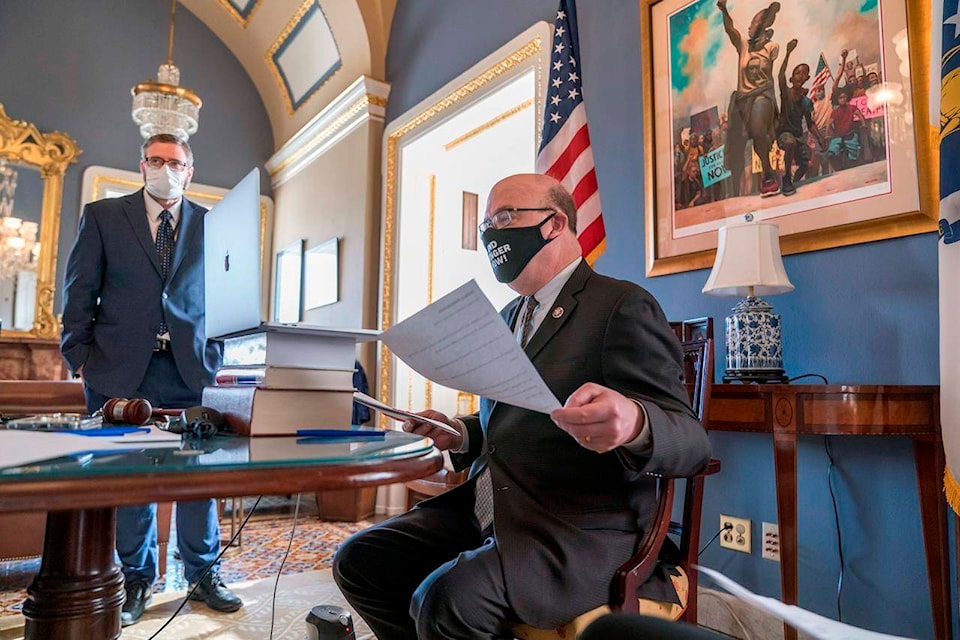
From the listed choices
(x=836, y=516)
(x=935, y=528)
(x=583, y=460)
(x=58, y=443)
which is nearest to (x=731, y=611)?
(x=836, y=516)

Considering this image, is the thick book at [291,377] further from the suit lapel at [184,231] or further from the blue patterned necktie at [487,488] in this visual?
the suit lapel at [184,231]

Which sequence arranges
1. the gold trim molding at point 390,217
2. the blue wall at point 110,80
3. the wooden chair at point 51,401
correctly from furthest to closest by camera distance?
the blue wall at point 110,80, the gold trim molding at point 390,217, the wooden chair at point 51,401

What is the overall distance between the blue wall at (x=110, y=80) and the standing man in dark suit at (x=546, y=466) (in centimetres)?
556

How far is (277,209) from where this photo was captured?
624 centimetres

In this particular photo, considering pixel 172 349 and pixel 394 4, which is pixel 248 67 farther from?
pixel 172 349

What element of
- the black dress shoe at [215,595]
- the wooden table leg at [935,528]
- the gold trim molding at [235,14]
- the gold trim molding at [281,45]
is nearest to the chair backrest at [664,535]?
the wooden table leg at [935,528]

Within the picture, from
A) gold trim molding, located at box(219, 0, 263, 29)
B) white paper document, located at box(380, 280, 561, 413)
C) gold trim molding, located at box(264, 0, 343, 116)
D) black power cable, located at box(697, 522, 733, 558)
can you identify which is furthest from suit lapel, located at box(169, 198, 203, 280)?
gold trim molding, located at box(219, 0, 263, 29)

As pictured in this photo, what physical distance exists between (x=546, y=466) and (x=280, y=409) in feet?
1.52

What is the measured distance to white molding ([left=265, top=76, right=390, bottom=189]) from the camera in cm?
463

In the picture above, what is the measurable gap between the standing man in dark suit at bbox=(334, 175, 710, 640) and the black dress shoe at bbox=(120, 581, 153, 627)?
4.35 feet

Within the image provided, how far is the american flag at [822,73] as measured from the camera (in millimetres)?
2004

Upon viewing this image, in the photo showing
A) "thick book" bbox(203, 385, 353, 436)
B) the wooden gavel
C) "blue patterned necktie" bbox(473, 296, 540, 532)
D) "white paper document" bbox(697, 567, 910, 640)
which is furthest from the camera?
"blue patterned necktie" bbox(473, 296, 540, 532)

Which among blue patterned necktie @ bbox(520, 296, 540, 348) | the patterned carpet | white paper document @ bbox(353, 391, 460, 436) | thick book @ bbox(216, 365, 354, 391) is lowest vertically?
the patterned carpet

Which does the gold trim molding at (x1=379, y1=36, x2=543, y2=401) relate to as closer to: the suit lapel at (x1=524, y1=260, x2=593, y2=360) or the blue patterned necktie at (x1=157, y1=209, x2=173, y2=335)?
the blue patterned necktie at (x1=157, y1=209, x2=173, y2=335)
